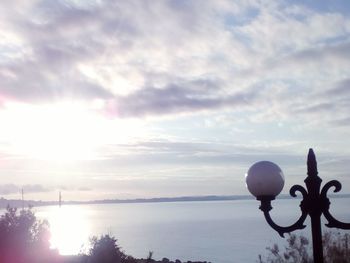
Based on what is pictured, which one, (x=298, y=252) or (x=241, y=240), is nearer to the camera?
(x=298, y=252)

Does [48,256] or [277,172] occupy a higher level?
[277,172]

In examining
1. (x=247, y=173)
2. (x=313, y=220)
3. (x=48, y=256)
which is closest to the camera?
(x=313, y=220)

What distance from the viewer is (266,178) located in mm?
6133

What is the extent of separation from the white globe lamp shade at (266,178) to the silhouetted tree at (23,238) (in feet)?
38.5

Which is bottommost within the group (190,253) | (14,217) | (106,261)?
(190,253)

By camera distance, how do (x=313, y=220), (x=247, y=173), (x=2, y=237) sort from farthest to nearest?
(x=2, y=237) → (x=247, y=173) → (x=313, y=220)

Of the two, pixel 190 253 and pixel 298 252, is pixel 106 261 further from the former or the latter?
pixel 190 253

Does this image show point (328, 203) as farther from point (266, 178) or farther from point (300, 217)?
A: point (266, 178)

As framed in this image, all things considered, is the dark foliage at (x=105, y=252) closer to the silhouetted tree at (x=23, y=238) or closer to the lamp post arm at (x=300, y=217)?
the silhouetted tree at (x=23, y=238)

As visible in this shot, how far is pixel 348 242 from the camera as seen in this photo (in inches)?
488

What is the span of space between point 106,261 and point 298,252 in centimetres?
653

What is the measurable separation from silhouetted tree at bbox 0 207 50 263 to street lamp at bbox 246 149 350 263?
38.5 feet

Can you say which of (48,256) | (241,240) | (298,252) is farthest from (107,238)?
(241,240)

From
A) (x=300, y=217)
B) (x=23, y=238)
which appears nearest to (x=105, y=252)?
(x=23, y=238)
